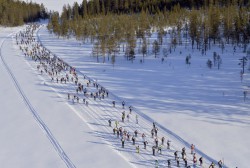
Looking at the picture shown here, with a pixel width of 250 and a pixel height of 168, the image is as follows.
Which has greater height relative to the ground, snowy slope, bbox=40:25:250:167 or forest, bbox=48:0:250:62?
forest, bbox=48:0:250:62

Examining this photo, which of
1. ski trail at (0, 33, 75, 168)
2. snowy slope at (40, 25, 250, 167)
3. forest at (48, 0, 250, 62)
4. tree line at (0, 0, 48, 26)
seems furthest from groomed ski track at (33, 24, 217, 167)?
tree line at (0, 0, 48, 26)

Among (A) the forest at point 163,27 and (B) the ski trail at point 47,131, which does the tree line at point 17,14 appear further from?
(B) the ski trail at point 47,131

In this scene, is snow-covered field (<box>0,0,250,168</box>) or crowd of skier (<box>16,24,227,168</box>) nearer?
crowd of skier (<box>16,24,227,168</box>)

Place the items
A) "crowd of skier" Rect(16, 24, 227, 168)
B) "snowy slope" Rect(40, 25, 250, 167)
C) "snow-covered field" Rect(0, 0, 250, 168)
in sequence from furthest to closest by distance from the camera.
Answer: "snowy slope" Rect(40, 25, 250, 167)
"snow-covered field" Rect(0, 0, 250, 168)
"crowd of skier" Rect(16, 24, 227, 168)

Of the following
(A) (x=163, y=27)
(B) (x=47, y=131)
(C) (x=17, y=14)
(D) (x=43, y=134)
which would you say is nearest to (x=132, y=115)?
(B) (x=47, y=131)

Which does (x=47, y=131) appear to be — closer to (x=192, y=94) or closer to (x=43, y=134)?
(x=43, y=134)

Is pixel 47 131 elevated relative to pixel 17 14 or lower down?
lower down

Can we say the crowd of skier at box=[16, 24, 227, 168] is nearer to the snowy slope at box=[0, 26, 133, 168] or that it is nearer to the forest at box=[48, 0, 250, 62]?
the snowy slope at box=[0, 26, 133, 168]

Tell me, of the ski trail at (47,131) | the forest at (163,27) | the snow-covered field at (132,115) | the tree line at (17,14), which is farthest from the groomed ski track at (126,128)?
the tree line at (17,14)
